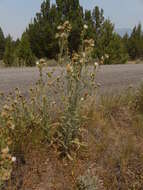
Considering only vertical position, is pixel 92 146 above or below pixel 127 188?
above

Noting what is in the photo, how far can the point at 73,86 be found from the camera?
232 cm

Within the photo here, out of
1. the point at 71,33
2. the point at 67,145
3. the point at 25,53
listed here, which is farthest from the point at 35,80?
the point at 71,33

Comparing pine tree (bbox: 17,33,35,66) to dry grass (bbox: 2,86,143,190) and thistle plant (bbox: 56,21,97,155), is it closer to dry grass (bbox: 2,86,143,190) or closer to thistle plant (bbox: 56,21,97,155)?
dry grass (bbox: 2,86,143,190)

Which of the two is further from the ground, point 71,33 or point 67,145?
point 71,33

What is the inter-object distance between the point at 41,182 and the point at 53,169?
6.5 inches

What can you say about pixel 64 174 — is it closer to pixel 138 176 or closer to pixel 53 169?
pixel 53 169

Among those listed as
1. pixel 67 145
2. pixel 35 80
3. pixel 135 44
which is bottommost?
pixel 67 145

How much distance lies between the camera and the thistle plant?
227cm

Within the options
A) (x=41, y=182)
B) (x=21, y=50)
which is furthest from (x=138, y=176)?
(x=21, y=50)

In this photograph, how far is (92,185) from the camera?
83.2 inches

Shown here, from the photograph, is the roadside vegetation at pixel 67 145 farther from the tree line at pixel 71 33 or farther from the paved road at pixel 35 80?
the tree line at pixel 71 33

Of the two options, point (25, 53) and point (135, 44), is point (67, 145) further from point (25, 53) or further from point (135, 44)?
point (135, 44)

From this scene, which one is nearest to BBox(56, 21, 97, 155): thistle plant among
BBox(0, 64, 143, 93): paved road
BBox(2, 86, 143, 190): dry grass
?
BBox(2, 86, 143, 190): dry grass

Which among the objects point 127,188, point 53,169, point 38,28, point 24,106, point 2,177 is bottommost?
point 127,188
